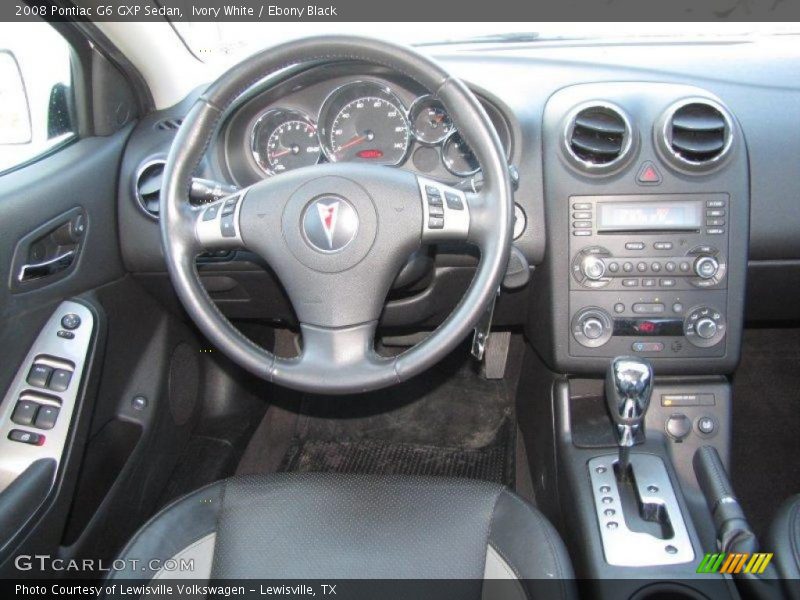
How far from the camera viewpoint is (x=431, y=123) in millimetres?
1785

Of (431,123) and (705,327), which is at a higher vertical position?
(431,123)

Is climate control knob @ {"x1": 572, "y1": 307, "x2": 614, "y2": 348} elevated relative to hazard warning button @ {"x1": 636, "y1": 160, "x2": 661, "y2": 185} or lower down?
lower down

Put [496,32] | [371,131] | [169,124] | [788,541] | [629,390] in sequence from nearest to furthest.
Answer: [788,541] < [629,390] < [371,131] < [169,124] < [496,32]

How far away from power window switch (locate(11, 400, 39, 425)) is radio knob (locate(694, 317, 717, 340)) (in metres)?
1.53

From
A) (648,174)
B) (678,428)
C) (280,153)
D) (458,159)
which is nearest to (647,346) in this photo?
(678,428)

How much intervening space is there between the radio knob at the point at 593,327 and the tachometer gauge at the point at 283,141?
2.50ft

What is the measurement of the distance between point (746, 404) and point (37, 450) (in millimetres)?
2121

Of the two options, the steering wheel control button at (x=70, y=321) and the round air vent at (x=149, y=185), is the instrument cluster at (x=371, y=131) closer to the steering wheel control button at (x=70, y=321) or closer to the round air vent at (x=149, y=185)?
the round air vent at (x=149, y=185)

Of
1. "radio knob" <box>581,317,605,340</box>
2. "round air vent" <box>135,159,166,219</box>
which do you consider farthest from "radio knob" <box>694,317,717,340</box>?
"round air vent" <box>135,159,166,219</box>

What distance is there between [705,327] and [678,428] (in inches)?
10.4

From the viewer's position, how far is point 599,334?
6.02 feet

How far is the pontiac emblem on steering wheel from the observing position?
54.1 inches

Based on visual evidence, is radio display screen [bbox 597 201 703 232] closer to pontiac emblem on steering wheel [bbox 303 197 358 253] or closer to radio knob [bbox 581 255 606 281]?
radio knob [bbox 581 255 606 281]

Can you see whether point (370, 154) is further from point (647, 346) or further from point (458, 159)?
point (647, 346)
